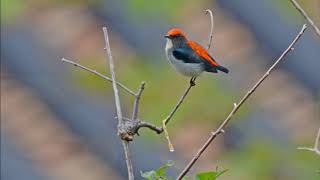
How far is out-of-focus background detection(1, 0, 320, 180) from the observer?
2.58 meters

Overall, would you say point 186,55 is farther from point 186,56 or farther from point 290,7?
point 290,7

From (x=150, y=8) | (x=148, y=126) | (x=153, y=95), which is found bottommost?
(x=148, y=126)

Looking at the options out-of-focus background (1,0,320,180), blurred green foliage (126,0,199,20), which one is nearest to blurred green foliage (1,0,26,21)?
out-of-focus background (1,0,320,180)

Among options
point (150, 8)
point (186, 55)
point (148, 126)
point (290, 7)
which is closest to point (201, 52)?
point (186, 55)

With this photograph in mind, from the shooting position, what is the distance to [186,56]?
160 cm

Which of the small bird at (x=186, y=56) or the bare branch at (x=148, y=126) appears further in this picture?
the small bird at (x=186, y=56)

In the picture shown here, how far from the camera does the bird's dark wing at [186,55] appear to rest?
5.19 feet

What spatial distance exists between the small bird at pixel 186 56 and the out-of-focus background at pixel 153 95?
2.67ft

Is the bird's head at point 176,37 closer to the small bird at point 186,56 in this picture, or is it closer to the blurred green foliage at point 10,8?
the small bird at point 186,56

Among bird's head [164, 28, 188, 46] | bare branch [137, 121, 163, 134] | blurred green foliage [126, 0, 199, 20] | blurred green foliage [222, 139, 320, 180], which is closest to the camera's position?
bare branch [137, 121, 163, 134]

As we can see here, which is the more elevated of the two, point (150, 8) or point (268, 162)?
point (150, 8)

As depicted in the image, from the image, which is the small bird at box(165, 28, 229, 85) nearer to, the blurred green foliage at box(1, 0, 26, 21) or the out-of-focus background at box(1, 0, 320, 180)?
the out-of-focus background at box(1, 0, 320, 180)

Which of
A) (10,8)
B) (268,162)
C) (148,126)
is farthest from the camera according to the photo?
(10,8)

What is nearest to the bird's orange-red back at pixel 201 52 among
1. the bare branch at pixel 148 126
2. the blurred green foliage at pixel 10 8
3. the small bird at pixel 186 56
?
the small bird at pixel 186 56
